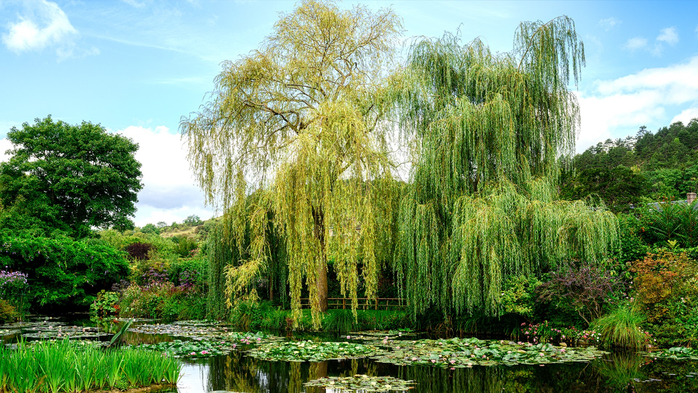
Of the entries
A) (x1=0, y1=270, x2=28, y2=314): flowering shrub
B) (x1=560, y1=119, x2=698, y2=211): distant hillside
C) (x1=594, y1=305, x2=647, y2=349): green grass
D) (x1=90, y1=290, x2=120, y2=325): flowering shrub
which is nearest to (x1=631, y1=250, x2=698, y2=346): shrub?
(x1=594, y1=305, x2=647, y2=349): green grass

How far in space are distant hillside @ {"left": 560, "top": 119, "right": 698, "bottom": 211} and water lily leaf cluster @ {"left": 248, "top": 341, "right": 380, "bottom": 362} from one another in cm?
880

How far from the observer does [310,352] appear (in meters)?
10.5

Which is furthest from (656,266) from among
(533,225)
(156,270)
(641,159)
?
(641,159)

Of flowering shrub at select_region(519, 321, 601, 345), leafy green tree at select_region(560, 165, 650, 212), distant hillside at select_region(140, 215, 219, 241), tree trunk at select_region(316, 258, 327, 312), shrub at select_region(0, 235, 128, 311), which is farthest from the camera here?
distant hillside at select_region(140, 215, 219, 241)

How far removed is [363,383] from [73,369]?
160 inches

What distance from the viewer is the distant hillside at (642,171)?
34.3 m

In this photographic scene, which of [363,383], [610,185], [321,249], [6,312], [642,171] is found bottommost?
A: [363,383]

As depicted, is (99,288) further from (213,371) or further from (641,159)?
(641,159)

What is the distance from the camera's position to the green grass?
11086 millimetres

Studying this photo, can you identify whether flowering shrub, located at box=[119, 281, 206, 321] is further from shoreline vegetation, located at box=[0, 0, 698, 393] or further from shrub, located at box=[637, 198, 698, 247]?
shrub, located at box=[637, 198, 698, 247]

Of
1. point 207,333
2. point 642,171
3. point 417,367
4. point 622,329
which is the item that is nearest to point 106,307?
point 207,333

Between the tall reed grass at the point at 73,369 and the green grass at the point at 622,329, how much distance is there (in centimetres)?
947

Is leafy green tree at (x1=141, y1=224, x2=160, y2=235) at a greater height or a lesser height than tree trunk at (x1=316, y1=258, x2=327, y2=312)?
greater

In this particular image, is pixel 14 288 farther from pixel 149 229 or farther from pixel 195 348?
pixel 149 229
